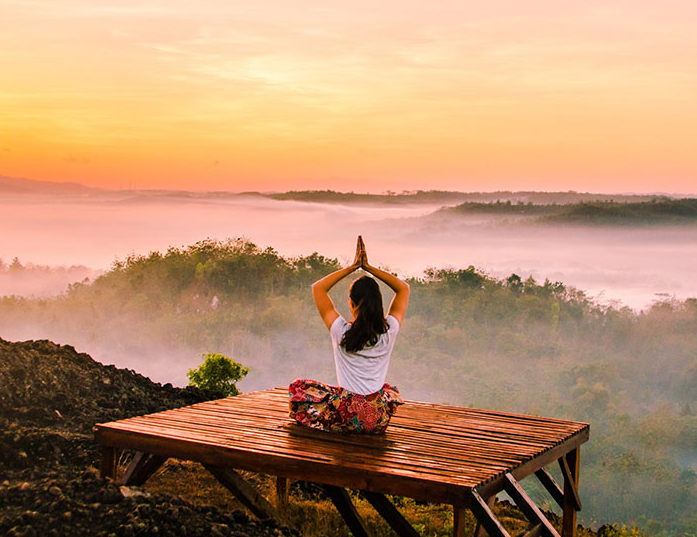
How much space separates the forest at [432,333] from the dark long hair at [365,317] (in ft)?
25.7

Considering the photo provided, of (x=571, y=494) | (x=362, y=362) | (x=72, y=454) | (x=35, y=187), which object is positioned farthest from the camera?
(x=35, y=187)

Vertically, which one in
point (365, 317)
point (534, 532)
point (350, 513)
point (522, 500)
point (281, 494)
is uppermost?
point (365, 317)

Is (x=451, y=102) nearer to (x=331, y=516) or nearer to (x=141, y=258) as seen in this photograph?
(x=141, y=258)

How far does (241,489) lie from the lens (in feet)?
15.0

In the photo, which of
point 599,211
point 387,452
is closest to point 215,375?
point 387,452

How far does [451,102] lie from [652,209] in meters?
3.68

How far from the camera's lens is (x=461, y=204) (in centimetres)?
1299

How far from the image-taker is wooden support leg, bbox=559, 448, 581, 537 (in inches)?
204

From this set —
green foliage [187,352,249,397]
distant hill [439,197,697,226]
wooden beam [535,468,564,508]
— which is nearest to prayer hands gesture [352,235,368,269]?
wooden beam [535,468,564,508]

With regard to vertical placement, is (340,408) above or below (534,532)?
above

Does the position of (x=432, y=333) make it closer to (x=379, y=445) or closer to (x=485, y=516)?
(x=379, y=445)

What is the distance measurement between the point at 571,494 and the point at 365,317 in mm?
1751

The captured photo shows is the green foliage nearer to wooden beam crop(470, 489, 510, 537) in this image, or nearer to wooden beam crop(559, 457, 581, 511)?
wooden beam crop(559, 457, 581, 511)

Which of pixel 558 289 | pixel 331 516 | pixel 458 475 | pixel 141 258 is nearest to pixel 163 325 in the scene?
pixel 141 258
